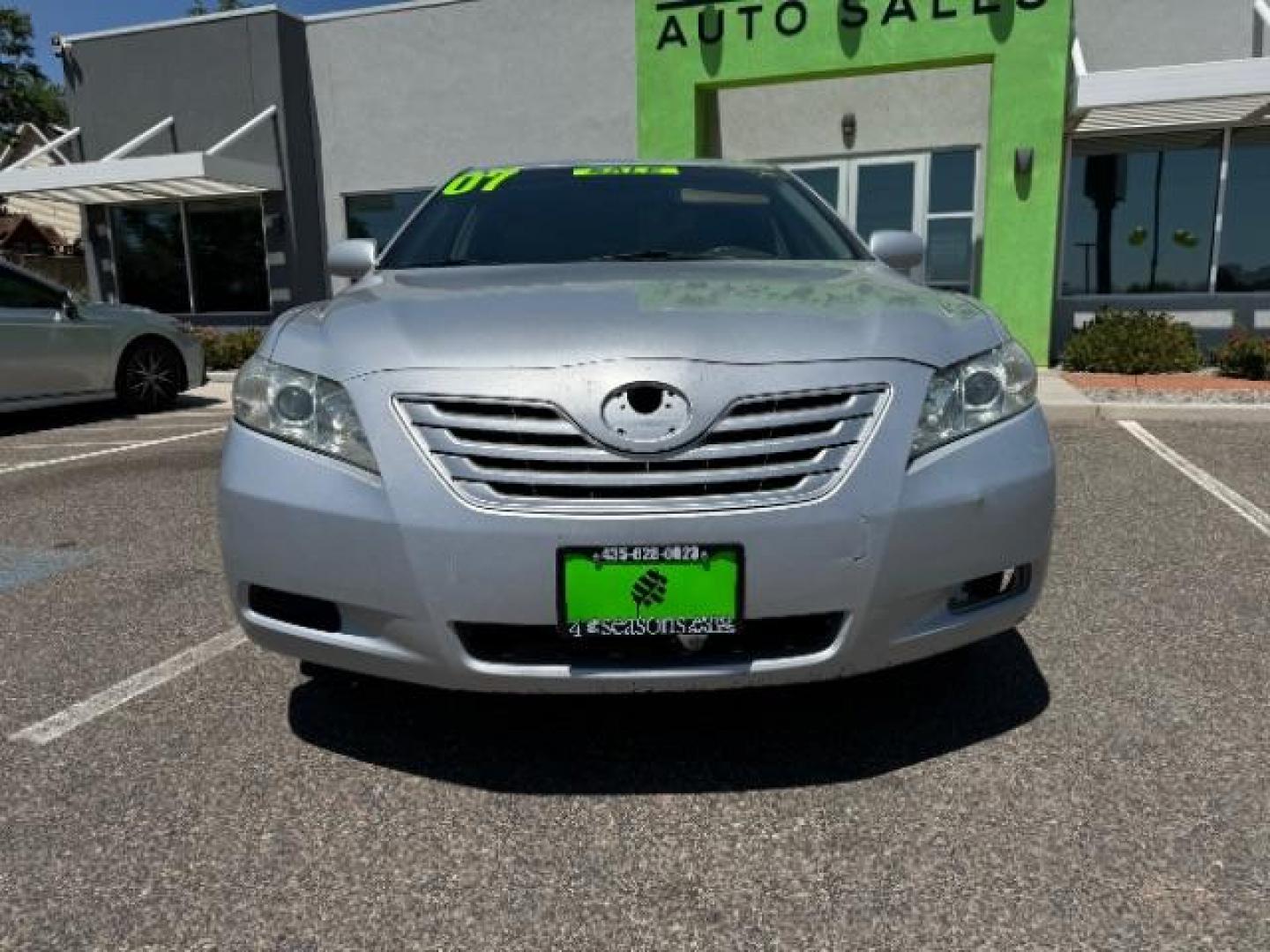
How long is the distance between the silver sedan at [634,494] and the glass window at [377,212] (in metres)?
12.3

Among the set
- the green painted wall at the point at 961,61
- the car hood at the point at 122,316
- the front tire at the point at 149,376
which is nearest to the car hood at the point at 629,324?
the car hood at the point at 122,316

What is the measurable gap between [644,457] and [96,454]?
6256 mm

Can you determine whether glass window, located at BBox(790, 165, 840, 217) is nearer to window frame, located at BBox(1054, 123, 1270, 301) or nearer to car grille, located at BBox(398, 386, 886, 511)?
window frame, located at BBox(1054, 123, 1270, 301)

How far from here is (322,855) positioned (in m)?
1.96

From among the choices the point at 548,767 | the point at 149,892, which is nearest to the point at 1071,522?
the point at 548,767

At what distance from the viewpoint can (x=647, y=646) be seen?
6.64 ft

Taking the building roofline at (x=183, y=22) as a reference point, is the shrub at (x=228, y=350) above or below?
below

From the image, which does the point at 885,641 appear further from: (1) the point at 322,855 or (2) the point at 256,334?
(2) the point at 256,334

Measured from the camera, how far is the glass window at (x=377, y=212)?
→ 1382cm

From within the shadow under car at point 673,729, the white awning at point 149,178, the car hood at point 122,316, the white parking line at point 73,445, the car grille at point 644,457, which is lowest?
the white parking line at point 73,445

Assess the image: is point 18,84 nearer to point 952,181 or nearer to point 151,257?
point 151,257

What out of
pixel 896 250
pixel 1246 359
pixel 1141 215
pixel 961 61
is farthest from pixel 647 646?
pixel 1141 215

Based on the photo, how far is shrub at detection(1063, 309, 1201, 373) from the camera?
9.58m

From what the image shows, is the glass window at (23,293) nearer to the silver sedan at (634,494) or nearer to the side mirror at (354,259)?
the side mirror at (354,259)
